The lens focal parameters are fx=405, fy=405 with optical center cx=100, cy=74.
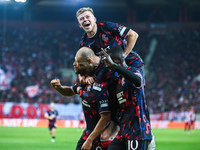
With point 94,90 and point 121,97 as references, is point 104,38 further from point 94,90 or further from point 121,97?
point 121,97

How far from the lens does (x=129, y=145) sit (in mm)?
5004

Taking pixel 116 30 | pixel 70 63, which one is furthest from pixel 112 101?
pixel 70 63

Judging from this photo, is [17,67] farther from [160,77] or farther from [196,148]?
[196,148]

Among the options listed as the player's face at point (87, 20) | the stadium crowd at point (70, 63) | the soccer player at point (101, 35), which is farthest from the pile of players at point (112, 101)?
the stadium crowd at point (70, 63)

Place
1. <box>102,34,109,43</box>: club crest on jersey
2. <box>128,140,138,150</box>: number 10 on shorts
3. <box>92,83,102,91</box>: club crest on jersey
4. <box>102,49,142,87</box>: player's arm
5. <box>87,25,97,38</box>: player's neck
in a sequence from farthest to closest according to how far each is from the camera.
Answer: <box>102,34,109,43</box>: club crest on jersey, <box>87,25,97,38</box>: player's neck, <box>92,83,102,91</box>: club crest on jersey, <box>128,140,138,150</box>: number 10 on shorts, <box>102,49,142,87</box>: player's arm

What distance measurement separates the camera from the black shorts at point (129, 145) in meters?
4.99

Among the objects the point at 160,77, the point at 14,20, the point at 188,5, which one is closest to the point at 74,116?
the point at 160,77

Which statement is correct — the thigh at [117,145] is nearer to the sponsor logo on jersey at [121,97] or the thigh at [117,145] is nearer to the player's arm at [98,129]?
the player's arm at [98,129]

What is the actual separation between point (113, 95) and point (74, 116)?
28.3m

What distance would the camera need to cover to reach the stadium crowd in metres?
34.7

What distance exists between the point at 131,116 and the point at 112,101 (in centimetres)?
46

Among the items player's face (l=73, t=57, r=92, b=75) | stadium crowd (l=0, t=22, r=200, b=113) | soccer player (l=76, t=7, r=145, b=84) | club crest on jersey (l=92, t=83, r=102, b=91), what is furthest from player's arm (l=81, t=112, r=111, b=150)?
stadium crowd (l=0, t=22, r=200, b=113)

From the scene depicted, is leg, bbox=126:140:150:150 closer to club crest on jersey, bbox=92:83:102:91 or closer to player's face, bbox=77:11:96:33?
club crest on jersey, bbox=92:83:102:91

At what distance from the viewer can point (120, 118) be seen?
5.23 metres
